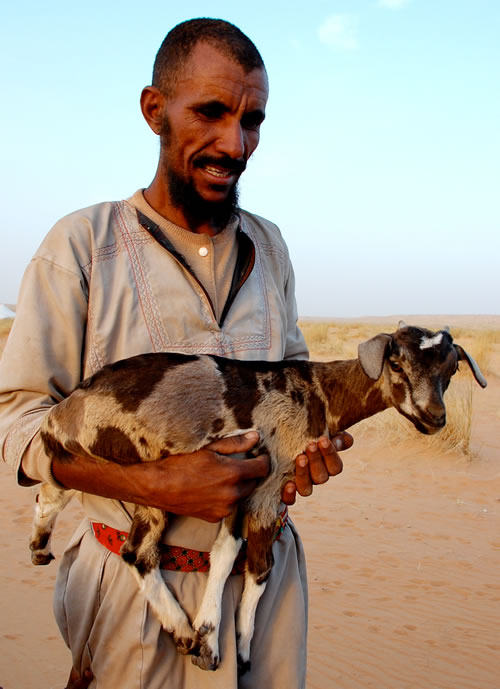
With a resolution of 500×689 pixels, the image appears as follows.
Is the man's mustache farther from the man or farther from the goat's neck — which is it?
the goat's neck

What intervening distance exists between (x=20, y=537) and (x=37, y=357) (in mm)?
6715

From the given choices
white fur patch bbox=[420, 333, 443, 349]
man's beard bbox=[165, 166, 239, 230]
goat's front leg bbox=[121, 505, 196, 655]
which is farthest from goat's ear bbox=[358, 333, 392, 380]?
goat's front leg bbox=[121, 505, 196, 655]

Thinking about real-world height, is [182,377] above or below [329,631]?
above

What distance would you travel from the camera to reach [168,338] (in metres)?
2.59

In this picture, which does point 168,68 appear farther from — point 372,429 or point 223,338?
point 372,429

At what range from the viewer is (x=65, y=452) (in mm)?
2414

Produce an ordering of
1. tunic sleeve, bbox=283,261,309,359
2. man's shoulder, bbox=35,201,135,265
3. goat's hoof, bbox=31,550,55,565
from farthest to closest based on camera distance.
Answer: tunic sleeve, bbox=283,261,309,359
goat's hoof, bbox=31,550,55,565
man's shoulder, bbox=35,201,135,265

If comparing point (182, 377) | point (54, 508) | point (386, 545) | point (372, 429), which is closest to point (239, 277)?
point (182, 377)

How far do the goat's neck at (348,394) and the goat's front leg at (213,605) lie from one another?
674 millimetres

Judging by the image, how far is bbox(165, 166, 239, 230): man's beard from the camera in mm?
2727

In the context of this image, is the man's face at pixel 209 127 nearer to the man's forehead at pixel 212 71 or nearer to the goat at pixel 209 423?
the man's forehead at pixel 212 71

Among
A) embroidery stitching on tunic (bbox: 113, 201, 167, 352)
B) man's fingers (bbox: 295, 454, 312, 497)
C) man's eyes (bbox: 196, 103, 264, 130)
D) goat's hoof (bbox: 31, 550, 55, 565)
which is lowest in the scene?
goat's hoof (bbox: 31, 550, 55, 565)

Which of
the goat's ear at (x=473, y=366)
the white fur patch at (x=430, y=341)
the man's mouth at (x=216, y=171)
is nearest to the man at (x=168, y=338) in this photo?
the man's mouth at (x=216, y=171)

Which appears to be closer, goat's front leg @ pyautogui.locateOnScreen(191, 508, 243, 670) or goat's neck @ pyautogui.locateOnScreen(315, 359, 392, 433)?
goat's front leg @ pyautogui.locateOnScreen(191, 508, 243, 670)
